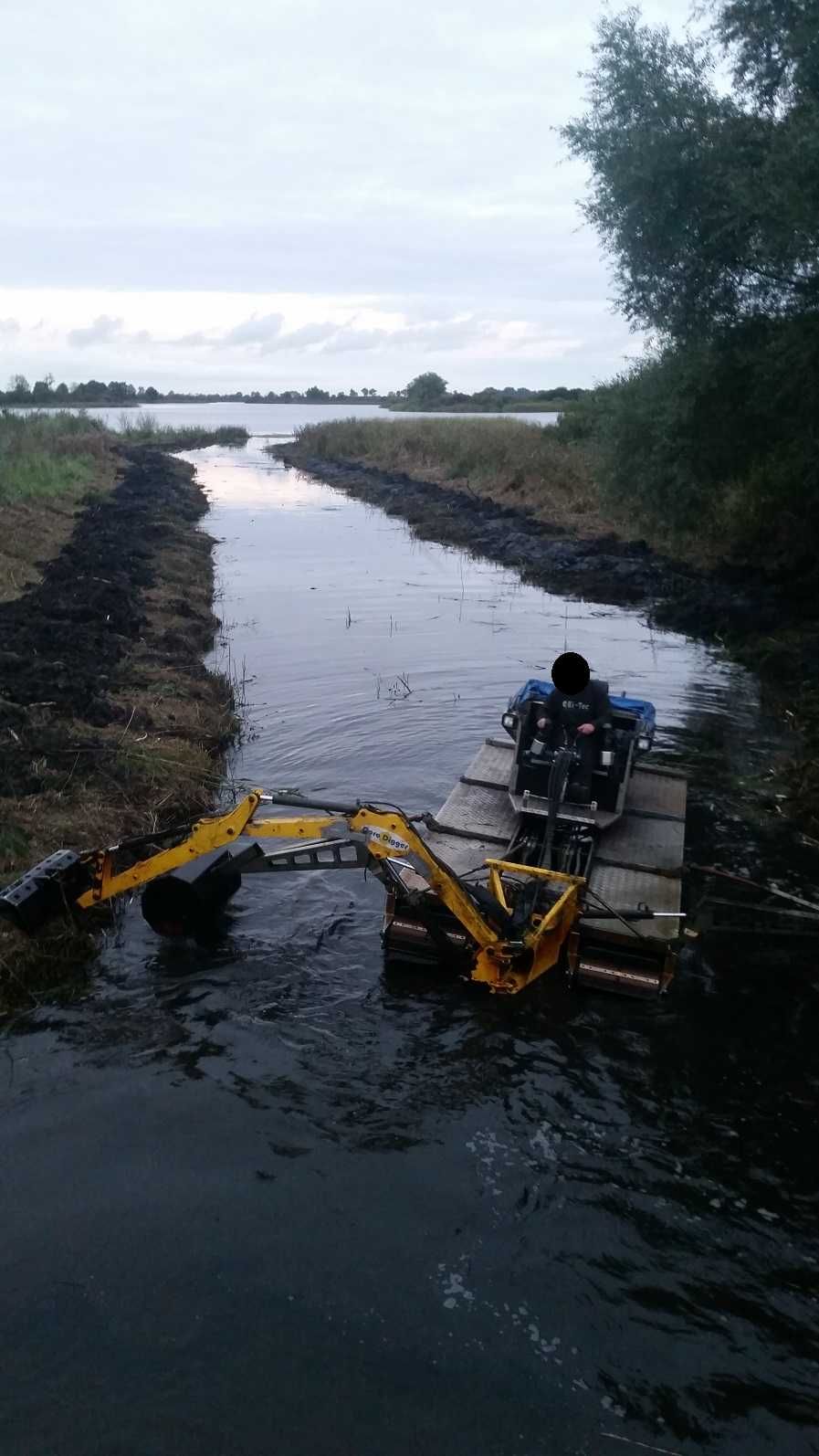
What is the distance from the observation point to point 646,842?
9.07 m

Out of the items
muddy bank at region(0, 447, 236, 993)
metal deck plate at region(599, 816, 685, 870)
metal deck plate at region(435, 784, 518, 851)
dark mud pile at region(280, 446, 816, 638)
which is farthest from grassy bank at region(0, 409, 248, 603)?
metal deck plate at region(599, 816, 685, 870)

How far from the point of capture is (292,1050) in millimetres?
6938

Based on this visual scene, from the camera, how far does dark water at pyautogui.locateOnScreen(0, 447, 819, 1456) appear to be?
4535 millimetres

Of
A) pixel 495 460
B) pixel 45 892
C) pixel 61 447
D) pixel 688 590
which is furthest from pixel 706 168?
pixel 61 447

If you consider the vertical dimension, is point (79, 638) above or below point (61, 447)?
below

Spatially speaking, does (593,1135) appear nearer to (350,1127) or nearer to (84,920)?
(350,1127)

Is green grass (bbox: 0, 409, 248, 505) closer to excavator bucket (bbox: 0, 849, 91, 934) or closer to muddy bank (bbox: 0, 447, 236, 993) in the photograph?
muddy bank (bbox: 0, 447, 236, 993)

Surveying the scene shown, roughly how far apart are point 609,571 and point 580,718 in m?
19.3

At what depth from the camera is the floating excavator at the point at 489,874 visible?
707 centimetres

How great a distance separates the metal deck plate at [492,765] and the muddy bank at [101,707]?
289cm

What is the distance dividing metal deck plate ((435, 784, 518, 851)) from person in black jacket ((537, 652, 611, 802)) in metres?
0.86

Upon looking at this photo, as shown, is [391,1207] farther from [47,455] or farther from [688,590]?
[47,455]

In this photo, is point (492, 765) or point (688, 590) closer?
point (492, 765)

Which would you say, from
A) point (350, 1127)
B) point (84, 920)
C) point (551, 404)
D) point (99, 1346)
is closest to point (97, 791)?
point (84, 920)
